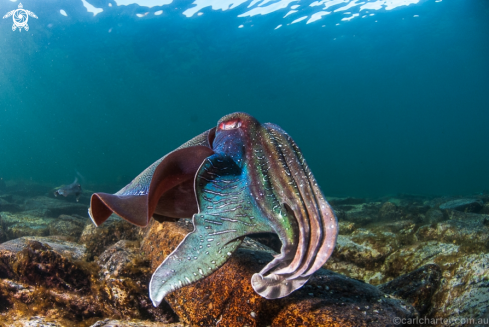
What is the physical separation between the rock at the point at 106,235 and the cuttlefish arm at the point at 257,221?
365cm

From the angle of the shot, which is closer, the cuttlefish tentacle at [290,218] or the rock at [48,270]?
the cuttlefish tentacle at [290,218]

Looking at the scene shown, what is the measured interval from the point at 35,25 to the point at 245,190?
41.6m

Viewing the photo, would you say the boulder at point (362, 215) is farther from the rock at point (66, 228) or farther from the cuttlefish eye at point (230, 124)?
the rock at point (66, 228)

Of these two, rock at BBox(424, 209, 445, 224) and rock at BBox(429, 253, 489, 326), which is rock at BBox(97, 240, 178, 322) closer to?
rock at BBox(429, 253, 489, 326)

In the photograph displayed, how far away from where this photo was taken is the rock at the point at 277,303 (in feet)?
5.92

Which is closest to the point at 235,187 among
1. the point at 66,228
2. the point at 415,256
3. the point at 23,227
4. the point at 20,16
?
the point at 415,256

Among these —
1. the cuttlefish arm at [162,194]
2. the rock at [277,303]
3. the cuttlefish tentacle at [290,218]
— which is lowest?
the rock at [277,303]

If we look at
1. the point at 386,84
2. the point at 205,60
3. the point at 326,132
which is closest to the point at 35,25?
the point at 205,60

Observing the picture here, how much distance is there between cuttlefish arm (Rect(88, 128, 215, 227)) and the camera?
50.6 inches

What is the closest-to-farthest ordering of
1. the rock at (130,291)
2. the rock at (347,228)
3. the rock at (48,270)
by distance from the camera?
the rock at (130,291), the rock at (48,270), the rock at (347,228)

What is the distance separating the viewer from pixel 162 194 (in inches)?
60.5

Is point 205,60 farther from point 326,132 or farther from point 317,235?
point 326,132

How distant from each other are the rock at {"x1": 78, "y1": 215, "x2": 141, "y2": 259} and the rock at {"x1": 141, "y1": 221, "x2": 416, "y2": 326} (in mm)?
2495

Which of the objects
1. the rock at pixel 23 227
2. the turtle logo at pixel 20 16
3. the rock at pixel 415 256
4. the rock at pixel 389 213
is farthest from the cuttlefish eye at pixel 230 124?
the turtle logo at pixel 20 16
